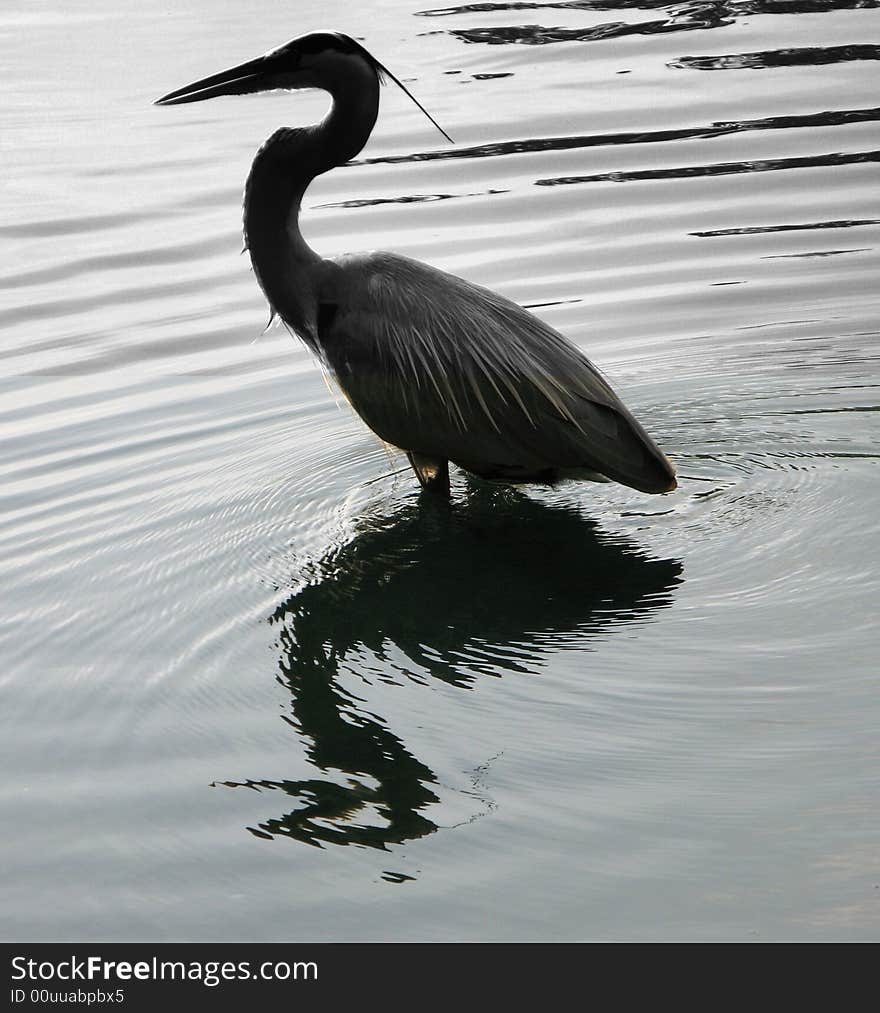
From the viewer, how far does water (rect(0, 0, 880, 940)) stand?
3.44 metres

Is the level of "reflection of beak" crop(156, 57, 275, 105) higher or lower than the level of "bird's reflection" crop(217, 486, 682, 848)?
higher

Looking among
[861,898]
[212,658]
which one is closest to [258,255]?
[212,658]

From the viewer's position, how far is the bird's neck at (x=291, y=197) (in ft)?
18.3

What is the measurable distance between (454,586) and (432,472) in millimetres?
727

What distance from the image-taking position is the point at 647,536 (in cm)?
512

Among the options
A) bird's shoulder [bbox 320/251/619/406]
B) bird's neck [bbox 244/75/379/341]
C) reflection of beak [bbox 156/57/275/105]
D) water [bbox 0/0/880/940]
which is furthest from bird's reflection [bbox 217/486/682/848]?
reflection of beak [bbox 156/57/275/105]

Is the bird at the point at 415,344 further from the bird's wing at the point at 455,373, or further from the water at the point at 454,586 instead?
the water at the point at 454,586

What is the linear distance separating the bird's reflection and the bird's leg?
6 cm

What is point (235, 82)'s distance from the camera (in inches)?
223

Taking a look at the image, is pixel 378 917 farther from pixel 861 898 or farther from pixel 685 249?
pixel 685 249

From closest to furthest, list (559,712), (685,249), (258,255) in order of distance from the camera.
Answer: (559,712), (258,255), (685,249)

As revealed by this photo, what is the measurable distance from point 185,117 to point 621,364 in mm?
6323

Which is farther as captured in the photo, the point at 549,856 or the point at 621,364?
the point at 621,364

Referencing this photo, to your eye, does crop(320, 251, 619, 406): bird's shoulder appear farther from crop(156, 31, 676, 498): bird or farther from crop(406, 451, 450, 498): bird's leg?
crop(406, 451, 450, 498): bird's leg
